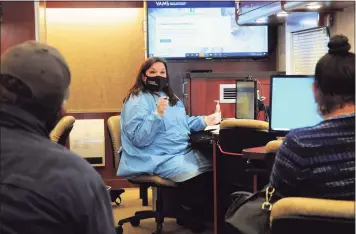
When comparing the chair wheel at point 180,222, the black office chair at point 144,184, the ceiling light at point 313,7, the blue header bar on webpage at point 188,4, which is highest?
the blue header bar on webpage at point 188,4

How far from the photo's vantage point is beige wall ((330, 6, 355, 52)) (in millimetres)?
3280

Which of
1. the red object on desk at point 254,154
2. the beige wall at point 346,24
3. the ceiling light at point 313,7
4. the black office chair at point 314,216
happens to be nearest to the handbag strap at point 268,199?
the black office chair at point 314,216

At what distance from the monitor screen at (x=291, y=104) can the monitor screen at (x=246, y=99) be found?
564mm

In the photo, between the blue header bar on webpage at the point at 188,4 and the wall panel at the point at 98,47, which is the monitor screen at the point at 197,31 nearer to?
the blue header bar on webpage at the point at 188,4

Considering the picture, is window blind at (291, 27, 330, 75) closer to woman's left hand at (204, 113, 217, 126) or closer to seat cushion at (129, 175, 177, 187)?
woman's left hand at (204, 113, 217, 126)

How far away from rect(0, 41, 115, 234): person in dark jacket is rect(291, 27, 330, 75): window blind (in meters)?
2.65

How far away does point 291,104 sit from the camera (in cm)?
316

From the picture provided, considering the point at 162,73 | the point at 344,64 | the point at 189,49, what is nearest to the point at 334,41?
the point at 344,64

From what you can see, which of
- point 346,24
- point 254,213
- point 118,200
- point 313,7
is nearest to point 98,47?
point 118,200

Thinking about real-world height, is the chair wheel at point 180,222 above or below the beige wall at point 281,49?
below

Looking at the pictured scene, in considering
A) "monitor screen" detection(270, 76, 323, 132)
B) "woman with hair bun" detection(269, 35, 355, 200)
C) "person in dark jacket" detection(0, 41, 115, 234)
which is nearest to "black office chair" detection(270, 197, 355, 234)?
"woman with hair bun" detection(269, 35, 355, 200)

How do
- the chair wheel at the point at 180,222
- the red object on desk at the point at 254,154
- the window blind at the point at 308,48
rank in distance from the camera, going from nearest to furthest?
the red object on desk at the point at 254,154 < the window blind at the point at 308,48 < the chair wheel at the point at 180,222

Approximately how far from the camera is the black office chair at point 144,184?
12.3ft

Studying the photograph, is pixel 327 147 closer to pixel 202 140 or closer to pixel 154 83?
pixel 202 140
